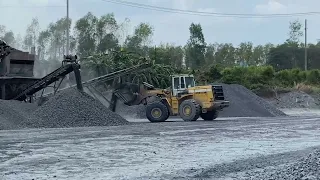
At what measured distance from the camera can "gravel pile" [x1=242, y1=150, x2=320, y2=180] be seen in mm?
8442

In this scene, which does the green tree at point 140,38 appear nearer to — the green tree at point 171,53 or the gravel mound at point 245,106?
the green tree at point 171,53

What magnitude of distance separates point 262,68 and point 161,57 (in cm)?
1198

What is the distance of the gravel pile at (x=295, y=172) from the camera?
8.44 metres

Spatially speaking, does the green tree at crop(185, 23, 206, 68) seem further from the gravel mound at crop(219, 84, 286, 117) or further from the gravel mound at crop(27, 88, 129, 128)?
the gravel mound at crop(27, 88, 129, 128)

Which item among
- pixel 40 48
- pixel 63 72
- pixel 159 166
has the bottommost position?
pixel 159 166

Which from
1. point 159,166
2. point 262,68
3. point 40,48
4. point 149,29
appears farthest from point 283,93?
point 159,166

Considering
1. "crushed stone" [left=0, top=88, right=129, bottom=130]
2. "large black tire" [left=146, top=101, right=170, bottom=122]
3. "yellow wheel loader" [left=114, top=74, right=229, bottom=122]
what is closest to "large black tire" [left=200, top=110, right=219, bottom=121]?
"yellow wheel loader" [left=114, top=74, right=229, bottom=122]

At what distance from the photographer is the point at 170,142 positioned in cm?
1561

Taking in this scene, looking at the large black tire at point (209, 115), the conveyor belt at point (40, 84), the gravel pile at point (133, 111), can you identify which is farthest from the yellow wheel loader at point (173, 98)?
the conveyor belt at point (40, 84)

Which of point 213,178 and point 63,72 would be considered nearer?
point 213,178

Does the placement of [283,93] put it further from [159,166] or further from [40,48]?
[159,166]

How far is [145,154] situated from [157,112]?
49.3 ft

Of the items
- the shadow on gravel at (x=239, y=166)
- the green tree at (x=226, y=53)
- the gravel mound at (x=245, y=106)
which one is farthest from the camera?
the green tree at (x=226, y=53)

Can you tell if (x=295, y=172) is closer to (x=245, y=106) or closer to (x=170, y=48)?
(x=245, y=106)
